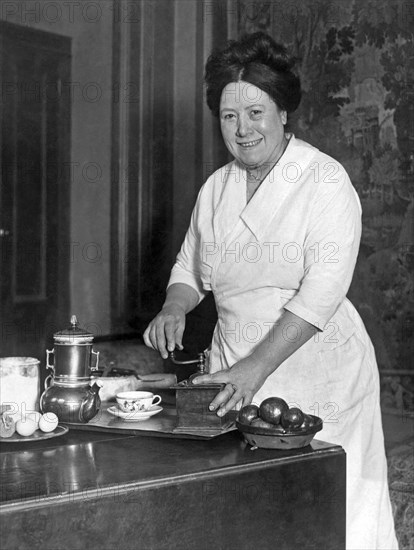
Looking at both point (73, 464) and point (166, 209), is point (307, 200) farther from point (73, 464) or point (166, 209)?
point (166, 209)

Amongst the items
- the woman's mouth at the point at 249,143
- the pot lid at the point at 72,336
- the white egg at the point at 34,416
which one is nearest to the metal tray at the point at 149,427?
the white egg at the point at 34,416

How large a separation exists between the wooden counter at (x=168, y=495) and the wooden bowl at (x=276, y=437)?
24mm

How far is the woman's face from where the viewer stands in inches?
99.3

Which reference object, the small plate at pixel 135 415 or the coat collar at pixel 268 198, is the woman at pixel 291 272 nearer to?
the coat collar at pixel 268 198

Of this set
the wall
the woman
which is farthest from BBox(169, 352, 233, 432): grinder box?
the wall

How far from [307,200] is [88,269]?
3944 millimetres

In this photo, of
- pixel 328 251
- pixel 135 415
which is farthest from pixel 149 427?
pixel 328 251

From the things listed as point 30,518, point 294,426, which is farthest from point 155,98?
point 30,518

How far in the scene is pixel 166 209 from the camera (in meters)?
5.48

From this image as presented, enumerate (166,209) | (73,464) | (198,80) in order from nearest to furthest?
(73,464) → (198,80) → (166,209)

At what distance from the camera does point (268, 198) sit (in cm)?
259

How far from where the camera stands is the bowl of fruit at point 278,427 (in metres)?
1.93

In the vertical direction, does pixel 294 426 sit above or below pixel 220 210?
below

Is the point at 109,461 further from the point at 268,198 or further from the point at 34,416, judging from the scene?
the point at 268,198
